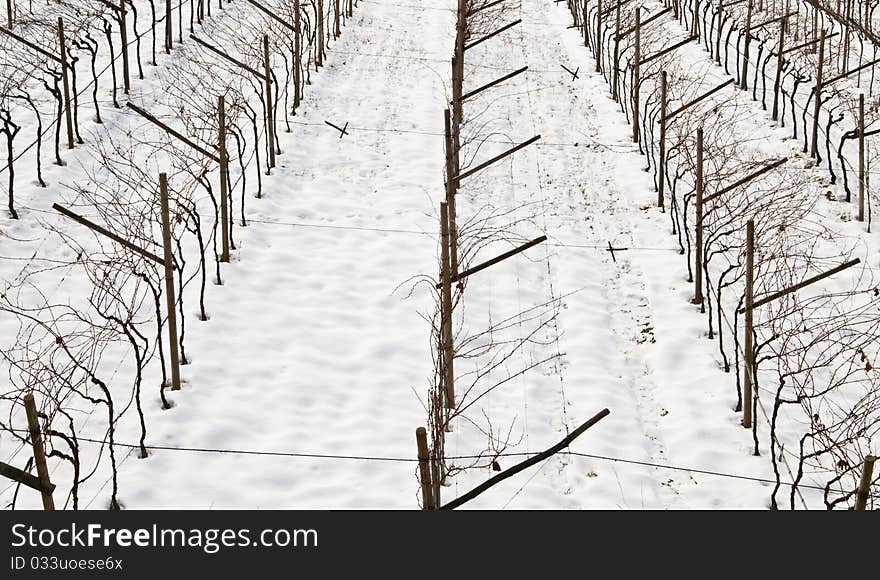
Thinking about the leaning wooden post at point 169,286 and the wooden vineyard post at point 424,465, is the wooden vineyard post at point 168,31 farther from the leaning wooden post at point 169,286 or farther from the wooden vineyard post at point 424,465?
the wooden vineyard post at point 424,465

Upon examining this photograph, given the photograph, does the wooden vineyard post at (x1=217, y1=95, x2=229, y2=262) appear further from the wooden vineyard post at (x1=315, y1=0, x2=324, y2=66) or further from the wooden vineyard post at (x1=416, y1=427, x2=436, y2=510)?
the wooden vineyard post at (x1=315, y1=0, x2=324, y2=66)

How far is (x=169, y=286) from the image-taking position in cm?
1353

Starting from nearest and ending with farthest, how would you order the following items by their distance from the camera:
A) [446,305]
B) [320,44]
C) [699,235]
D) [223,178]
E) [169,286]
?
[446,305] < [169,286] < [699,235] < [223,178] < [320,44]

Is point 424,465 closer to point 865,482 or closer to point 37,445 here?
point 37,445

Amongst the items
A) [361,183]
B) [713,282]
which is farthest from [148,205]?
[713,282]

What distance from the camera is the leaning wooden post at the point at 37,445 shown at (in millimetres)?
9344

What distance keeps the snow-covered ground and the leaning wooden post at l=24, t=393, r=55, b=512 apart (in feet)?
5.81

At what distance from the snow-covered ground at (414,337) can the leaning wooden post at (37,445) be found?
1.77 meters

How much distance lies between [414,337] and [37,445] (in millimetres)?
6638

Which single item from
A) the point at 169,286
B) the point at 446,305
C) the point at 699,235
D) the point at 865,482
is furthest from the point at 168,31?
the point at 865,482

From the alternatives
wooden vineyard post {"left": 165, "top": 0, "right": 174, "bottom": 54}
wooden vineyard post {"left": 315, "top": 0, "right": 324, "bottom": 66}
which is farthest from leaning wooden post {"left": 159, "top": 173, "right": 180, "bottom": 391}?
wooden vineyard post {"left": 315, "top": 0, "right": 324, "bottom": 66}

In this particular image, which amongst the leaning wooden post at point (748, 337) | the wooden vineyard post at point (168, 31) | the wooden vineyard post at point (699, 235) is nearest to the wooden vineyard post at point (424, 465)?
the leaning wooden post at point (748, 337)

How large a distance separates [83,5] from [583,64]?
10933mm

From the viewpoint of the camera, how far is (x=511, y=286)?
16562mm
